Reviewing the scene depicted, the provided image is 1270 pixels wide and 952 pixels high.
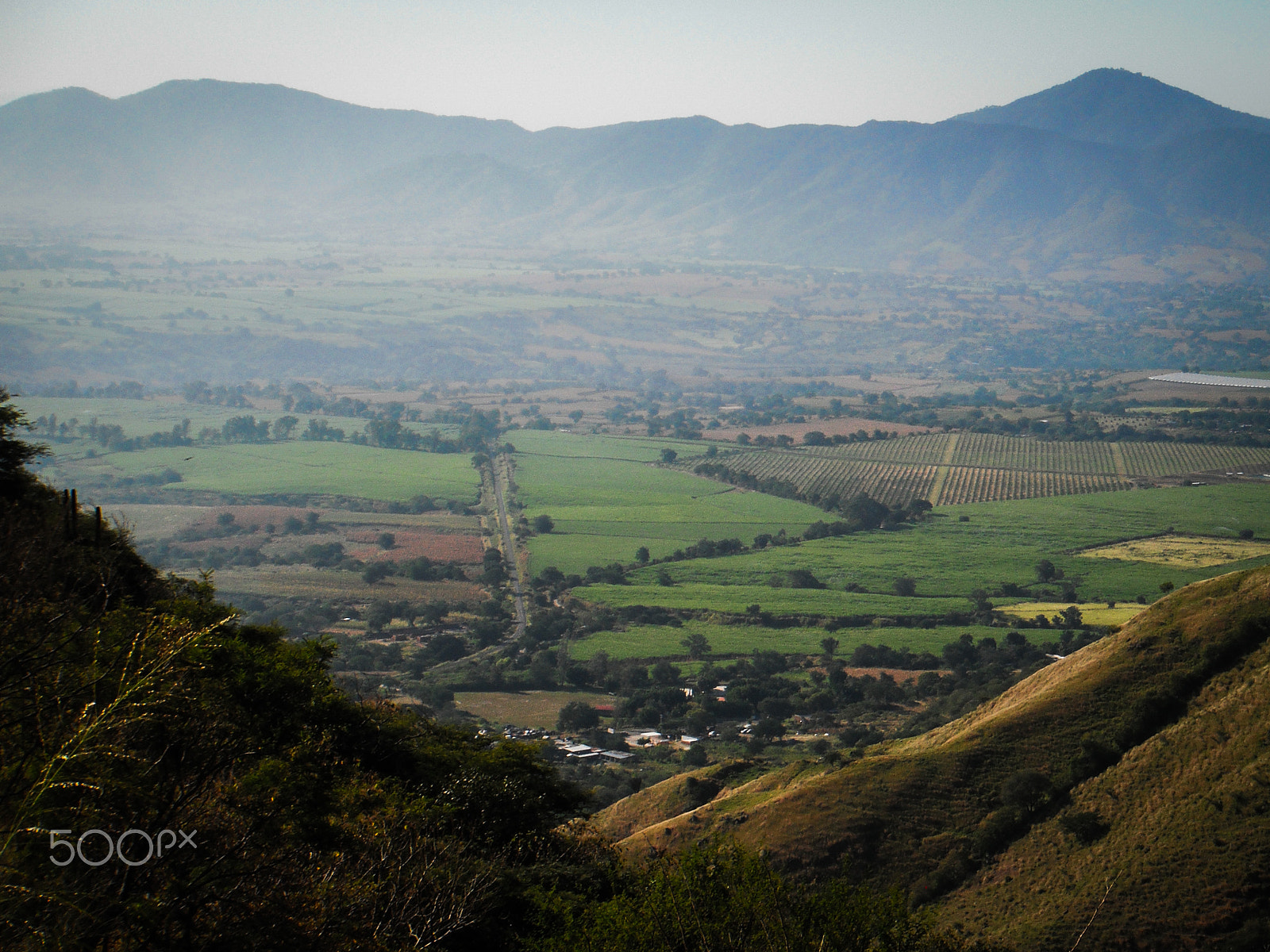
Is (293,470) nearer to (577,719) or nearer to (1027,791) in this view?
(577,719)

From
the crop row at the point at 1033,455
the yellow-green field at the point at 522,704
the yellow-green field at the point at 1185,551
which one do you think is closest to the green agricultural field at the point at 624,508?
the yellow-green field at the point at 522,704

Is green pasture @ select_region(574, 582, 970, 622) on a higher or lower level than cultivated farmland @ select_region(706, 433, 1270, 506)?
lower

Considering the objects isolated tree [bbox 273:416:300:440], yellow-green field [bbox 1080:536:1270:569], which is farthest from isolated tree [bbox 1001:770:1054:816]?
isolated tree [bbox 273:416:300:440]

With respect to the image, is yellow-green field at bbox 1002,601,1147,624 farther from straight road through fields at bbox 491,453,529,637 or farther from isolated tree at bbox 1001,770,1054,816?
straight road through fields at bbox 491,453,529,637

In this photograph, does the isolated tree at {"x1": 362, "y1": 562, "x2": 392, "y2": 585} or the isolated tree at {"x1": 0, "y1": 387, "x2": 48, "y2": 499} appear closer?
the isolated tree at {"x1": 0, "y1": 387, "x2": 48, "y2": 499}

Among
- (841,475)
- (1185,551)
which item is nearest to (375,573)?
(841,475)

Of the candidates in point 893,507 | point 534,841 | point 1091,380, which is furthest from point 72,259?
point 534,841
